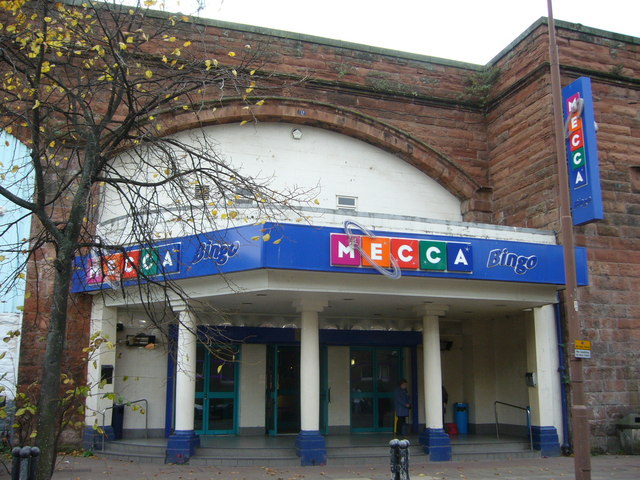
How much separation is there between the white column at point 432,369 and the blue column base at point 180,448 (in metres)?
5.43

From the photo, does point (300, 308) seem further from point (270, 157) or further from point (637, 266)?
point (637, 266)

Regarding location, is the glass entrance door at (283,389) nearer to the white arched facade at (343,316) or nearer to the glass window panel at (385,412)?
the white arched facade at (343,316)

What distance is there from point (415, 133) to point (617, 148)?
5536 millimetres

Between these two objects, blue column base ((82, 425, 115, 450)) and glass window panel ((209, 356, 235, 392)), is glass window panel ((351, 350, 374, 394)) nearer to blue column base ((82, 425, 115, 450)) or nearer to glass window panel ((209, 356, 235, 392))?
glass window panel ((209, 356, 235, 392))

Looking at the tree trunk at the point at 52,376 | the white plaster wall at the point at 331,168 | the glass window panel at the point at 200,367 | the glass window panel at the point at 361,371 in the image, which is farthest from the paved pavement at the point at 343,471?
the white plaster wall at the point at 331,168

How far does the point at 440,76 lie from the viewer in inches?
797

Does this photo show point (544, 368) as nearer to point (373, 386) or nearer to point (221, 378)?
point (373, 386)

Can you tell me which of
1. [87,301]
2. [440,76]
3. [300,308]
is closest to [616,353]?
[300,308]

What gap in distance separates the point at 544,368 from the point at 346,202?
6.89 m

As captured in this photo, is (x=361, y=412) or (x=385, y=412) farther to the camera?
(x=385, y=412)

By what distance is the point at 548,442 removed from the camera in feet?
51.4

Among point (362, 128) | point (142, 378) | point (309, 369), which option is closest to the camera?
point (309, 369)

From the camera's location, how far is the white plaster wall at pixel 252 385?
17.7 metres

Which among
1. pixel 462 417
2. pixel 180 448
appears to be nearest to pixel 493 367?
pixel 462 417
